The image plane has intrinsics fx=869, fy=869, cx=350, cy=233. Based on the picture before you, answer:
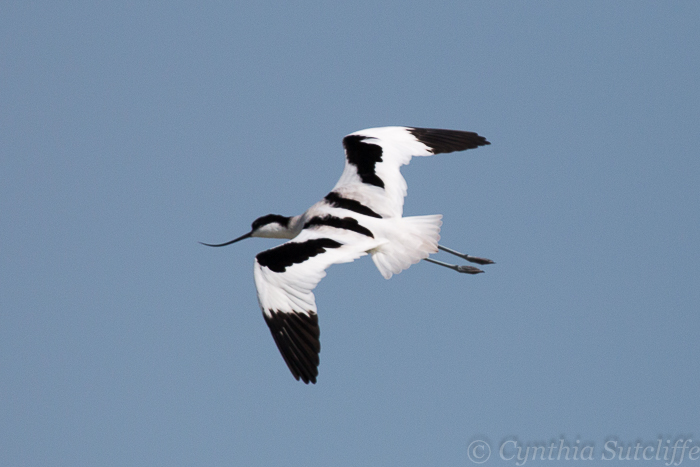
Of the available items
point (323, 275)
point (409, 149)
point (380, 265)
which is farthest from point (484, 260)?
point (323, 275)

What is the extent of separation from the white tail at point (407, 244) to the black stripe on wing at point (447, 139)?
1.61 m

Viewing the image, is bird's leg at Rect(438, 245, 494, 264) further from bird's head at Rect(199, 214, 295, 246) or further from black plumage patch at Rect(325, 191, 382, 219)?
bird's head at Rect(199, 214, 295, 246)

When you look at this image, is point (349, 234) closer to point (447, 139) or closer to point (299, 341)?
point (299, 341)

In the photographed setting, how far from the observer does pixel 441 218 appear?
8.77 metres

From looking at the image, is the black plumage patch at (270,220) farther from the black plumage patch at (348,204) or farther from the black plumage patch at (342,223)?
the black plumage patch at (342,223)

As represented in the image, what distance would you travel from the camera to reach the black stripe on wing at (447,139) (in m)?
10.2

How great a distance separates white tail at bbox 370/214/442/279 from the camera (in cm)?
834

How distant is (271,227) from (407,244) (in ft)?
7.49

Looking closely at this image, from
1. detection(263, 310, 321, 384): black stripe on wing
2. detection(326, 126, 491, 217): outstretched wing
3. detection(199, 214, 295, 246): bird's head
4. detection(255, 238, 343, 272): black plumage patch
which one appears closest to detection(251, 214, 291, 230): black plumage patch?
detection(199, 214, 295, 246): bird's head

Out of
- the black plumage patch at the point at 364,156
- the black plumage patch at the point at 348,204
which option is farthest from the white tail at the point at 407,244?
the black plumage patch at the point at 364,156

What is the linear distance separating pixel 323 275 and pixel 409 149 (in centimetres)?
272

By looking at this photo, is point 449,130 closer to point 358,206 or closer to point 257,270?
point 358,206

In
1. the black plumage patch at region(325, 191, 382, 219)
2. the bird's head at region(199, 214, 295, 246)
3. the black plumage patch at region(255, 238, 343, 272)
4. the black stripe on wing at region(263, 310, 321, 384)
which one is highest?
the black plumage patch at region(325, 191, 382, 219)

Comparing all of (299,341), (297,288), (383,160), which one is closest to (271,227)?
(383,160)
